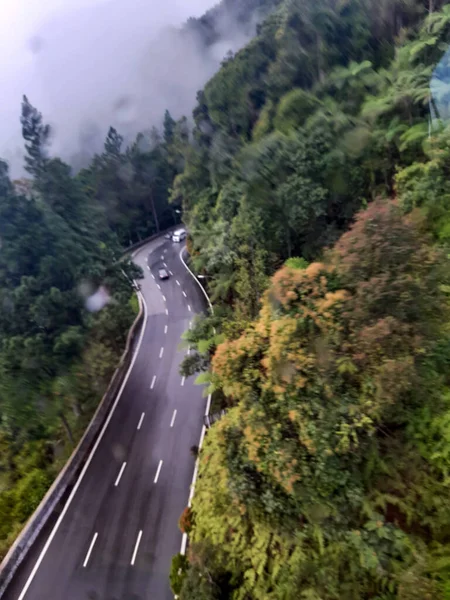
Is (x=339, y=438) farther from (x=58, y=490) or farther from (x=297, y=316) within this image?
(x=58, y=490)

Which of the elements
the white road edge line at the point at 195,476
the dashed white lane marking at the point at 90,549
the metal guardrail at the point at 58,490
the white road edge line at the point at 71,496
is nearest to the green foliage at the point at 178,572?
the white road edge line at the point at 195,476

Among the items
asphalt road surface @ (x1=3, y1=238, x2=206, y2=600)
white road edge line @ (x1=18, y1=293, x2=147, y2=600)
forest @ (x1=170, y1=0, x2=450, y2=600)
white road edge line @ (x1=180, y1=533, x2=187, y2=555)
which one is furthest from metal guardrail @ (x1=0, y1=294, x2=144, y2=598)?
forest @ (x1=170, y1=0, x2=450, y2=600)

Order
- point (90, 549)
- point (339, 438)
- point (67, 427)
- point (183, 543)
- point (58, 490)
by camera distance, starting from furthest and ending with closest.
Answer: point (67, 427) < point (58, 490) < point (90, 549) < point (183, 543) < point (339, 438)

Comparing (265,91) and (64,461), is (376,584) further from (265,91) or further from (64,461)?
(265,91)

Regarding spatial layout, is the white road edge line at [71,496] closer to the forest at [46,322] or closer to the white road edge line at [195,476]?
the forest at [46,322]

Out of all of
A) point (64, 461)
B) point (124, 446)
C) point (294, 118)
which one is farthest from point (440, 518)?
point (294, 118)

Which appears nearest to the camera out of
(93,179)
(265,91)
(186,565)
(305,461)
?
(305,461)

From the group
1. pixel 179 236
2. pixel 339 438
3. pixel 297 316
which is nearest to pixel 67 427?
pixel 297 316
